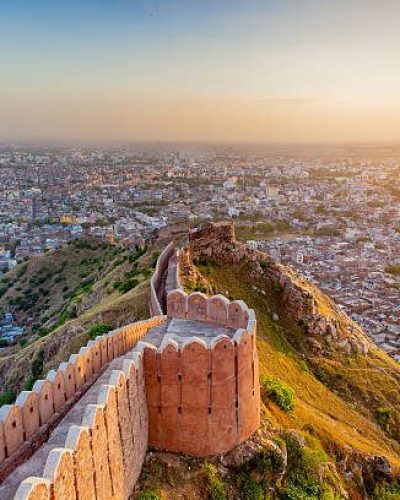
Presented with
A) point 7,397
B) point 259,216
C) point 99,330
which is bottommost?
point 259,216

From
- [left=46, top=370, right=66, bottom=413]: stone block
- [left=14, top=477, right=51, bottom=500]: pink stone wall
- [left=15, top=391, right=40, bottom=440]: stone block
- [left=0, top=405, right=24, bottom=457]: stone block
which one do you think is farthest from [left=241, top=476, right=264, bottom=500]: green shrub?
[left=14, top=477, right=51, bottom=500]: pink stone wall

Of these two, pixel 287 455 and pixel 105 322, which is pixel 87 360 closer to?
pixel 287 455

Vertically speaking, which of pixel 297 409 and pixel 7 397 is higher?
pixel 297 409

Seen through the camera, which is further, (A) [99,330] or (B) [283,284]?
(B) [283,284]

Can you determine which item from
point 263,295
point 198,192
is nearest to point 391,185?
point 198,192

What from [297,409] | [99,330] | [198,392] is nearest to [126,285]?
[99,330]

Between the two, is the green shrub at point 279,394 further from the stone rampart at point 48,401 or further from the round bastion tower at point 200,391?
the stone rampart at point 48,401

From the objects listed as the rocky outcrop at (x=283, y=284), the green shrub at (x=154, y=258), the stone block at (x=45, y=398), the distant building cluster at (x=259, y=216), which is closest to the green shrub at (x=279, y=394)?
the stone block at (x=45, y=398)

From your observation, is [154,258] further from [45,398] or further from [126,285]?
[45,398]
